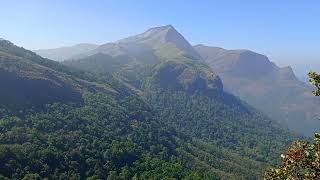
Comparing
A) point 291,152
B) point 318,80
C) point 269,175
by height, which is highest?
point 318,80

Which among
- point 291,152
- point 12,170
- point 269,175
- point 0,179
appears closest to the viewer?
point 291,152

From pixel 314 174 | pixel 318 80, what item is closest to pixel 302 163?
pixel 314 174

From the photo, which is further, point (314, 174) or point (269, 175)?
point (269, 175)

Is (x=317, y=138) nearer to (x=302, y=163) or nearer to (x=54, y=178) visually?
(x=302, y=163)

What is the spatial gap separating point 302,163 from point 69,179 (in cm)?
17410

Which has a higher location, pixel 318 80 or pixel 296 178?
pixel 318 80

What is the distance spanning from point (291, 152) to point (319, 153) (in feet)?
7.48

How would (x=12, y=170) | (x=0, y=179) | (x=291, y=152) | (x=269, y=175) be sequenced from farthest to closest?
(x=12, y=170) < (x=0, y=179) < (x=269, y=175) < (x=291, y=152)

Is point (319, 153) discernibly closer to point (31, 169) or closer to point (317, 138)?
point (317, 138)

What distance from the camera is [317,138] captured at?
1468 inches

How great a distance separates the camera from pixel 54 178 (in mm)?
198875

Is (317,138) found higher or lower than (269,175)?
higher

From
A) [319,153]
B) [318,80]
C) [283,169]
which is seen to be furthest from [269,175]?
[318,80]

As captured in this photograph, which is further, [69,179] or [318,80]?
[69,179]
